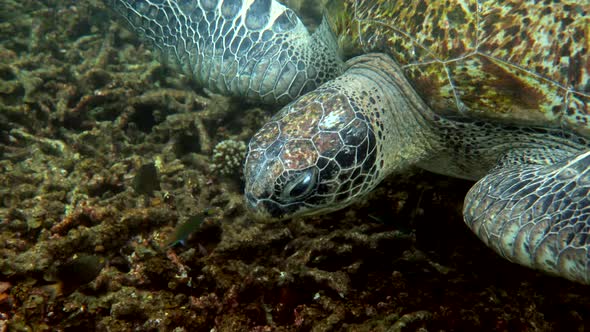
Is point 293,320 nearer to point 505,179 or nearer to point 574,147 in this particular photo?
point 505,179

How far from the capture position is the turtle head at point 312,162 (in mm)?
1752

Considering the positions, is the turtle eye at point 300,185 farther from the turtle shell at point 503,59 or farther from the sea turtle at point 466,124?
the turtle shell at point 503,59

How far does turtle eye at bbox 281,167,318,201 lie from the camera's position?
1.74 metres

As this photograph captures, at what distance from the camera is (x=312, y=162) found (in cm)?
176

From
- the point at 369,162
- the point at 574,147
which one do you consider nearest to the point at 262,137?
the point at 369,162

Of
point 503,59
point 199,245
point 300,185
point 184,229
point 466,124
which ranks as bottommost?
point 199,245

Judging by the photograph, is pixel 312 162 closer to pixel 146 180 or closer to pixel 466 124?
pixel 466 124

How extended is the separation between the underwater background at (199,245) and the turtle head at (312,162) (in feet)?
0.63

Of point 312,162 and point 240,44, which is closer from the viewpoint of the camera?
point 312,162

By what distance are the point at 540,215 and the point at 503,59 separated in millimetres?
796

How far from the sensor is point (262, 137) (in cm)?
191

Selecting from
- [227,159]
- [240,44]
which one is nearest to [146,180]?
[227,159]

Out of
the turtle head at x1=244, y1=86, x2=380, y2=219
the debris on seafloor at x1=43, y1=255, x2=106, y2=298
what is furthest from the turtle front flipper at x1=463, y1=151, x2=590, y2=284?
the debris on seafloor at x1=43, y1=255, x2=106, y2=298

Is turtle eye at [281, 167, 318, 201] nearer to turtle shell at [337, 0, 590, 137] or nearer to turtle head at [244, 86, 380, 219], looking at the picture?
turtle head at [244, 86, 380, 219]
